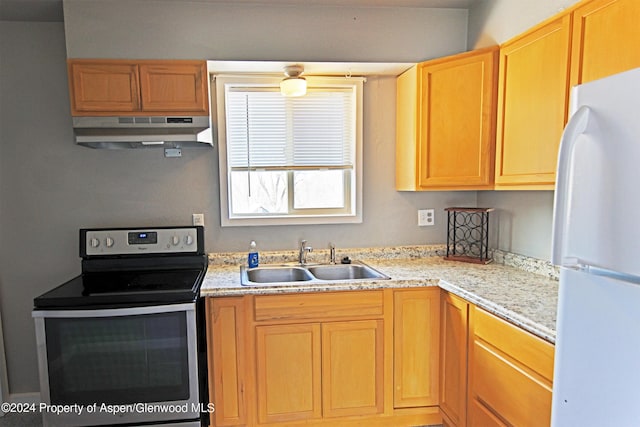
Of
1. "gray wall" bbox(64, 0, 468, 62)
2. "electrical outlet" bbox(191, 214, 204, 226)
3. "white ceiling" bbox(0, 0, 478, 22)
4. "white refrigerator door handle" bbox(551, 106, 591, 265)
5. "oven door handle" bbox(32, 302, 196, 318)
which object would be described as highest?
"white ceiling" bbox(0, 0, 478, 22)

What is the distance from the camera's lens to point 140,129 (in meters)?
2.07

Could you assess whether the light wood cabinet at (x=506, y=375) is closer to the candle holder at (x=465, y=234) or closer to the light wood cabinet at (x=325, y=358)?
the light wood cabinet at (x=325, y=358)

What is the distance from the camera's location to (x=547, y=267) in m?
2.01

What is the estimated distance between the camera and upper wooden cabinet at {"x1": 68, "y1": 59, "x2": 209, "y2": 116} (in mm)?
2080

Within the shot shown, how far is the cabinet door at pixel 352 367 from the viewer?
6.64ft

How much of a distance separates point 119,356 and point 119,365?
0.05 meters

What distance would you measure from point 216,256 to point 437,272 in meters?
1.43

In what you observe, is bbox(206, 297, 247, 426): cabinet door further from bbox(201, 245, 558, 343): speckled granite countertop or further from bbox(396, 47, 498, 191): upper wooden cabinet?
bbox(396, 47, 498, 191): upper wooden cabinet

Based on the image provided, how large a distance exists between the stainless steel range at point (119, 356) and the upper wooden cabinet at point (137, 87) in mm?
1000

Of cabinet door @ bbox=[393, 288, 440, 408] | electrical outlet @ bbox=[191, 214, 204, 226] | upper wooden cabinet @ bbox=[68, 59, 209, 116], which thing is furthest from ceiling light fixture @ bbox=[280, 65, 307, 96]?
cabinet door @ bbox=[393, 288, 440, 408]

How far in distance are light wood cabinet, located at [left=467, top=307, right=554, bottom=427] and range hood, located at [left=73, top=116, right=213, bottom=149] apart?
1761mm

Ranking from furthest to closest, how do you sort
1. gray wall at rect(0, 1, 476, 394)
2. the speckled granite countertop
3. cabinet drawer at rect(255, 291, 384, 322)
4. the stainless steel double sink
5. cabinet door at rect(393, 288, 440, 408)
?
the stainless steel double sink, gray wall at rect(0, 1, 476, 394), cabinet door at rect(393, 288, 440, 408), cabinet drawer at rect(255, 291, 384, 322), the speckled granite countertop

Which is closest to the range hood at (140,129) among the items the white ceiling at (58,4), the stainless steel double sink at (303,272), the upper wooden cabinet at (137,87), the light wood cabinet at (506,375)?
the upper wooden cabinet at (137,87)

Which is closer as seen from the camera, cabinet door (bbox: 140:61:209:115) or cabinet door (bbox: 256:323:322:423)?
cabinet door (bbox: 256:323:322:423)
